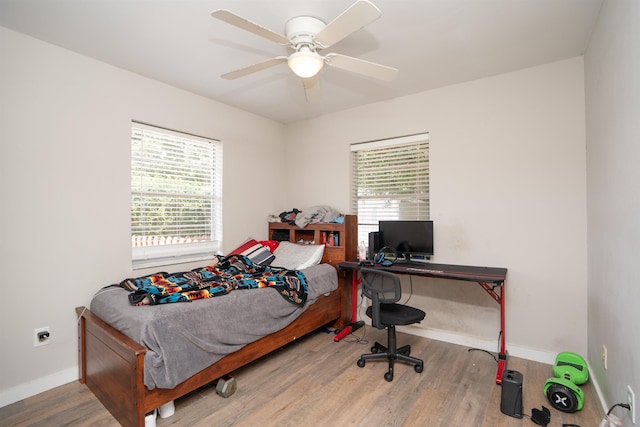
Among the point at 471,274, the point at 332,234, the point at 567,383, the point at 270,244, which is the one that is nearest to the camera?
the point at 567,383

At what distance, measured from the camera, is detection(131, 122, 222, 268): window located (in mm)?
2949

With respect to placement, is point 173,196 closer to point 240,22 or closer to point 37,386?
point 37,386

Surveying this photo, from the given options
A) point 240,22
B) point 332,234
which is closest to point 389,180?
point 332,234

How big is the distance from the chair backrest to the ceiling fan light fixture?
153cm

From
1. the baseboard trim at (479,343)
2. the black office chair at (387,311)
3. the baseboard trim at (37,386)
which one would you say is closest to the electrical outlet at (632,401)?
the black office chair at (387,311)

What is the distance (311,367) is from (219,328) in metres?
0.94

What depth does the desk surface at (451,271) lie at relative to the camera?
251 cm

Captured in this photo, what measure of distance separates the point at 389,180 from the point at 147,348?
9.29 feet

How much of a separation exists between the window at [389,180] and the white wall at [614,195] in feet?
4.61

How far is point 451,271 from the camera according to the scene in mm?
2764

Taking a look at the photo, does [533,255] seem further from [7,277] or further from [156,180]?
[7,277]

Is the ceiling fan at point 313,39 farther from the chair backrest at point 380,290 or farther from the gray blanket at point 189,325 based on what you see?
the gray blanket at point 189,325

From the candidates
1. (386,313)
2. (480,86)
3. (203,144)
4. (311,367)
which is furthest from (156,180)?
(480,86)

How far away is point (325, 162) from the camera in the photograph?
4094 mm
